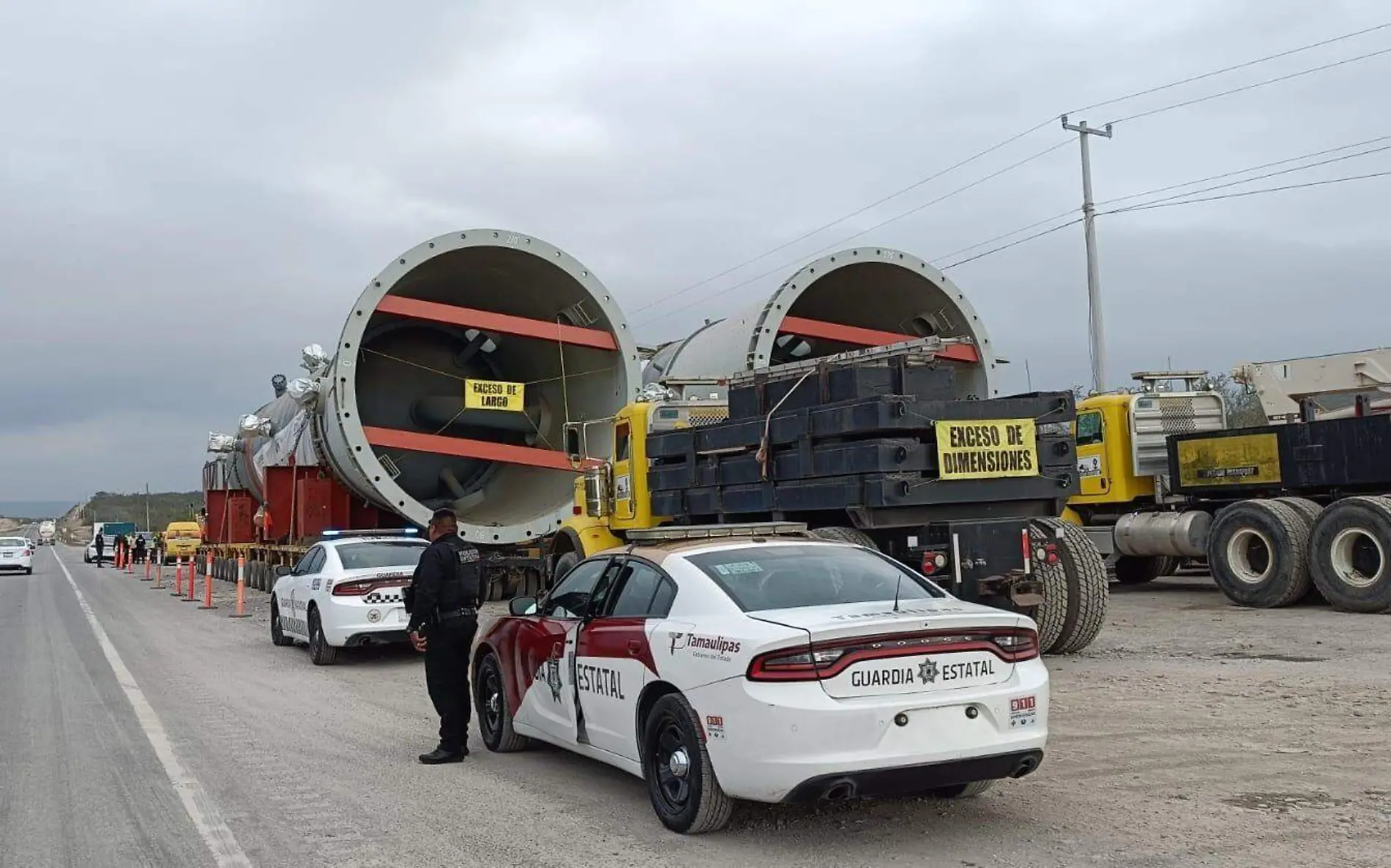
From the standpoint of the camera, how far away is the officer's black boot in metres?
7.26

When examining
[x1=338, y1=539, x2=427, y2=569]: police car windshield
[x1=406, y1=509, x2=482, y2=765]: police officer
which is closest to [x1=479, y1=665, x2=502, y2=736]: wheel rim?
[x1=406, y1=509, x2=482, y2=765]: police officer

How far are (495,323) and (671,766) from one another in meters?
13.5

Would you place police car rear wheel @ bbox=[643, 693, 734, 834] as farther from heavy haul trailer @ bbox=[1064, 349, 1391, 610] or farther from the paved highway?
heavy haul trailer @ bbox=[1064, 349, 1391, 610]

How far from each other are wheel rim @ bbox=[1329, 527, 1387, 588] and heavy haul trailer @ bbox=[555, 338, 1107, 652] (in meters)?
4.48

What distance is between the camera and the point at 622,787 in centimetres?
653

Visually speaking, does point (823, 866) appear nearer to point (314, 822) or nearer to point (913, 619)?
point (913, 619)

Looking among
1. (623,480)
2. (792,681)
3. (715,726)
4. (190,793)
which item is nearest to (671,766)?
(715,726)

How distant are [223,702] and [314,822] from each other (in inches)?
181

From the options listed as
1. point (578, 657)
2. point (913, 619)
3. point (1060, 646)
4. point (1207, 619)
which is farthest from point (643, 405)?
point (913, 619)

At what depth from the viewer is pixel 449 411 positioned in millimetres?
20641

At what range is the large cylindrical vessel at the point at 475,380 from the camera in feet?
57.4

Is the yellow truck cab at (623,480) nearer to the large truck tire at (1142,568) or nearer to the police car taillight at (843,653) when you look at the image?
the large truck tire at (1142,568)

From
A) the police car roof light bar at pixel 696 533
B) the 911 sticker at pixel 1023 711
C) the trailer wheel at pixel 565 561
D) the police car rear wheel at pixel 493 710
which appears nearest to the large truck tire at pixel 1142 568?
the trailer wheel at pixel 565 561

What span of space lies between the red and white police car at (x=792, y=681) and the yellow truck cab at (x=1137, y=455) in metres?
11.7
